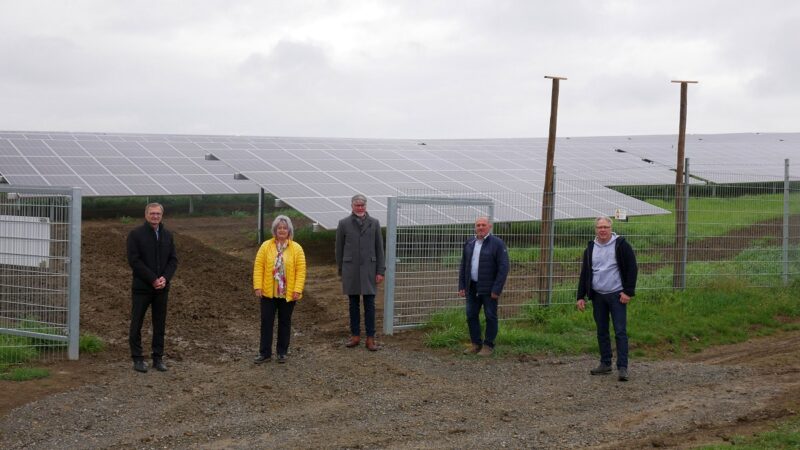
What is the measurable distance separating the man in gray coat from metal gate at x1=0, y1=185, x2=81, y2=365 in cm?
272

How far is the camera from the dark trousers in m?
9.07

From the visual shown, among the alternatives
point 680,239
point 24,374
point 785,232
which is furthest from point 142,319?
point 785,232

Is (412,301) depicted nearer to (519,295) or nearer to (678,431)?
(519,295)

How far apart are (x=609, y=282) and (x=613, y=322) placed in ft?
1.28

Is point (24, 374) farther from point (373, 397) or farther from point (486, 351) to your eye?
point (486, 351)

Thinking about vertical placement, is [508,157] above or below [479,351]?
above

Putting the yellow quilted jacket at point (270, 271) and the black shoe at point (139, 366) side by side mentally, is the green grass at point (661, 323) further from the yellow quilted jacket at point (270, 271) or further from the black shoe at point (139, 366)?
the black shoe at point (139, 366)

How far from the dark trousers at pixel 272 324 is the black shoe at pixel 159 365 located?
3.16 ft

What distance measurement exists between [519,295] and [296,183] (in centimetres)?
786

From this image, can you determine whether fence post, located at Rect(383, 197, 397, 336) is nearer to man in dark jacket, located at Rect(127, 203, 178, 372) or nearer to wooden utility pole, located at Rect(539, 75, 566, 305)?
wooden utility pole, located at Rect(539, 75, 566, 305)

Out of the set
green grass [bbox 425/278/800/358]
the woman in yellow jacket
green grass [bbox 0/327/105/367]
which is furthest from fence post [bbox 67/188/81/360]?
green grass [bbox 425/278/800/358]

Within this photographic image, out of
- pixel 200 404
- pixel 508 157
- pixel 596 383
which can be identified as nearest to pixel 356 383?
pixel 200 404

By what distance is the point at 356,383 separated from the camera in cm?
827

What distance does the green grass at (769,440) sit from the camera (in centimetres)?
614
